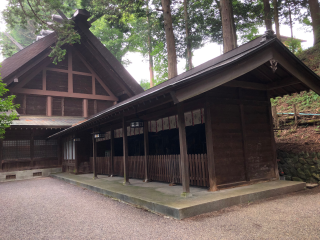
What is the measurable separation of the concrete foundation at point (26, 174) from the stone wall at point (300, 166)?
12.5m

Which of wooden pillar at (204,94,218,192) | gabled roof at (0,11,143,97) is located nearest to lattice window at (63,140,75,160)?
gabled roof at (0,11,143,97)

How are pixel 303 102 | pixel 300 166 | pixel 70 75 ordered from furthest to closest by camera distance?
1. pixel 70 75
2. pixel 303 102
3. pixel 300 166

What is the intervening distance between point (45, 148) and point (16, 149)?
1562 millimetres

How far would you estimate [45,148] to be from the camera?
46.8ft

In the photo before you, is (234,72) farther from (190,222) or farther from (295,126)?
(295,126)

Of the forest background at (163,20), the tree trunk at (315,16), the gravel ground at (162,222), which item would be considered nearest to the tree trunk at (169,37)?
the forest background at (163,20)

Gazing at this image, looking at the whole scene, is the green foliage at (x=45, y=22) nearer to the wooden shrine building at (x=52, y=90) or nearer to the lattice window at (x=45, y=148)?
the wooden shrine building at (x=52, y=90)

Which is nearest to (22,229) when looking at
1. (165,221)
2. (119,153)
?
(165,221)

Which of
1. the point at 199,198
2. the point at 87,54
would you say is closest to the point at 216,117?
the point at 199,198

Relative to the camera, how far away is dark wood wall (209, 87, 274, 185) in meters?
6.11

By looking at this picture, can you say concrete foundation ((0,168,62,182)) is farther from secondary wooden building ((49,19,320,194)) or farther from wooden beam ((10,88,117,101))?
secondary wooden building ((49,19,320,194))

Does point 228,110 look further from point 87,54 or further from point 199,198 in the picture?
point 87,54

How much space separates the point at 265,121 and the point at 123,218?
5036mm

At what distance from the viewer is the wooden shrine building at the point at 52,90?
13.0 metres
